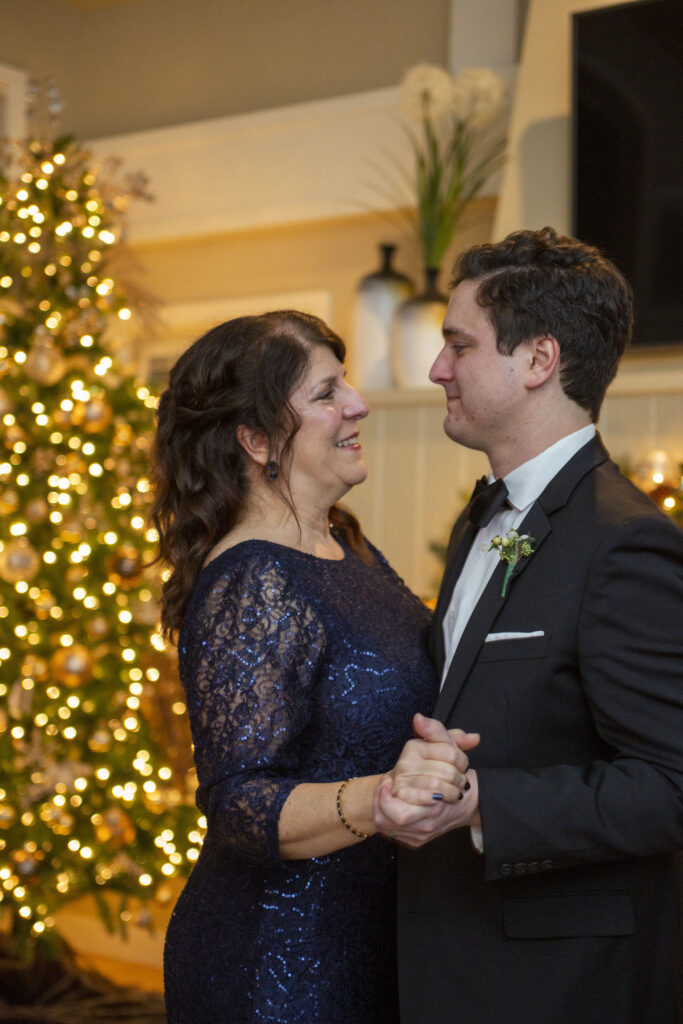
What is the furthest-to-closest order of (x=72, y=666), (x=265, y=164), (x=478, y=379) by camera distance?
(x=265, y=164), (x=72, y=666), (x=478, y=379)

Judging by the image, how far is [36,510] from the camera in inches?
147

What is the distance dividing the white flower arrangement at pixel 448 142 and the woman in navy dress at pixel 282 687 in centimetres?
235

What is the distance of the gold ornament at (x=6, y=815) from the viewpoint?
3.68 metres

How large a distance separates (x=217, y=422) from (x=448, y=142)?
2.90m

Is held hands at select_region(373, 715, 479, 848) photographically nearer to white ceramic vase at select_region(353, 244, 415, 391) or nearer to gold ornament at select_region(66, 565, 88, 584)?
gold ornament at select_region(66, 565, 88, 584)

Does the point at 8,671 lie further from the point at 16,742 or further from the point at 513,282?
the point at 513,282

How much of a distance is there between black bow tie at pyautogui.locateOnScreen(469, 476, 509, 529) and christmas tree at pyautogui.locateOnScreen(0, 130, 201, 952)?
211 centimetres

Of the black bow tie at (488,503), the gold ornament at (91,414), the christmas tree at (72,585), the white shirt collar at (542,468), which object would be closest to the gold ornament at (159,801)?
the christmas tree at (72,585)

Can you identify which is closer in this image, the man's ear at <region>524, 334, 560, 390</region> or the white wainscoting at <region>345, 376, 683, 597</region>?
the man's ear at <region>524, 334, 560, 390</region>

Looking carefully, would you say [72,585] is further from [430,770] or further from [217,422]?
[430,770]

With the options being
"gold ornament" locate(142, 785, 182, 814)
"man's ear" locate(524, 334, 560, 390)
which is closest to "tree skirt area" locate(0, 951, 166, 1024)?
"gold ornament" locate(142, 785, 182, 814)

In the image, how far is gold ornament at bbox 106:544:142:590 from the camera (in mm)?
3744

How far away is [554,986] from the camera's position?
1543 millimetres

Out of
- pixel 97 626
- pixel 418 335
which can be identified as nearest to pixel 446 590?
pixel 97 626
